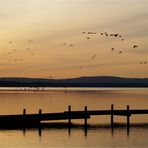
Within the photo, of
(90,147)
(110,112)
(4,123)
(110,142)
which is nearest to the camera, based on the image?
(90,147)

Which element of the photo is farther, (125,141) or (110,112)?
(110,112)

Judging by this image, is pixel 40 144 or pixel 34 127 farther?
pixel 34 127

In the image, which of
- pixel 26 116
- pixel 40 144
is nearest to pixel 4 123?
pixel 26 116

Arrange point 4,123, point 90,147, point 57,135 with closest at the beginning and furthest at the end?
point 90,147
point 57,135
point 4,123

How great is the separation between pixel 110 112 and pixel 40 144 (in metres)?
15.1

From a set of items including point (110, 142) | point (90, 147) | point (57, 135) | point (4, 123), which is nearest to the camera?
point (90, 147)

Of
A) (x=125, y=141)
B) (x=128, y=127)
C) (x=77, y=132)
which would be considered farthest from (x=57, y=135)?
(x=128, y=127)

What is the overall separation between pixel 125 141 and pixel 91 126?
1219 cm

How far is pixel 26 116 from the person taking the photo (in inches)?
2090

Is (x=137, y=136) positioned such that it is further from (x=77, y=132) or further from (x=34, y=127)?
(x=34, y=127)

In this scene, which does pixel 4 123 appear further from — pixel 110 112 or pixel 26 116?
pixel 110 112

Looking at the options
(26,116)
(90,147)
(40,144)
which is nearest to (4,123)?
(26,116)

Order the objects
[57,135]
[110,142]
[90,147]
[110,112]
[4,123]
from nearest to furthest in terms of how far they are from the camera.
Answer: [90,147] → [110,142] → [57,135] → [4,123] → [110,112]

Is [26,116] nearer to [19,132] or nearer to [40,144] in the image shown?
[19,132]
